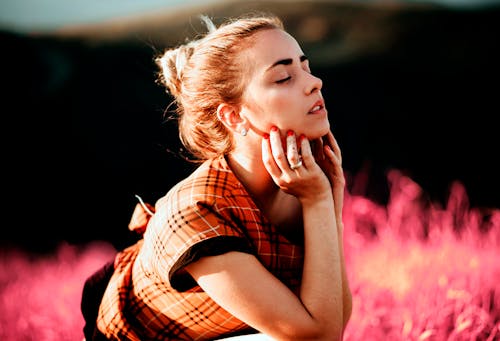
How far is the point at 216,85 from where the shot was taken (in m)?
1.56

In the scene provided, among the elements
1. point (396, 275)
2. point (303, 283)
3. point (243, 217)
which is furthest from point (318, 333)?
point (396, 275)

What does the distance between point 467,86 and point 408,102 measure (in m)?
0.32

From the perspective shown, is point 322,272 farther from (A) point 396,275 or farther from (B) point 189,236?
(A) point 396,275

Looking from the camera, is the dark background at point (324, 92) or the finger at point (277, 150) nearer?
the finger at point (277, 150)

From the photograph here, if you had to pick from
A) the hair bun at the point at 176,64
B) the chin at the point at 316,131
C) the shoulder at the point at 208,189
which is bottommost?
the shoulder at the point at 208,189

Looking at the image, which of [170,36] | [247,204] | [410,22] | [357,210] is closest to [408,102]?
[410,22]

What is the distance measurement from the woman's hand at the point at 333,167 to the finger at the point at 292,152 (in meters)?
0.21

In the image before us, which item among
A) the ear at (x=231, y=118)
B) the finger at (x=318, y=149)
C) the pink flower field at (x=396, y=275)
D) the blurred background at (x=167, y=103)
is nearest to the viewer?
the ear at (x=231, y=118)

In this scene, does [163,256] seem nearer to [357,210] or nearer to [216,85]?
[216,85]

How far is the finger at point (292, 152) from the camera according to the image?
1462mm

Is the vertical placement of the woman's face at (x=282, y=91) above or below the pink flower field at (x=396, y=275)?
above

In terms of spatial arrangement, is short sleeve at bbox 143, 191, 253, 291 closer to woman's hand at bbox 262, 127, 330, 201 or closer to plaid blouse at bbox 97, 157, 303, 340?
plaid blouse at bbox 97, 157, 303, 340

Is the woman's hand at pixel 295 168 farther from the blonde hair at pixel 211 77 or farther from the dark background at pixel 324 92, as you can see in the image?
the dark background at pixel 324 92

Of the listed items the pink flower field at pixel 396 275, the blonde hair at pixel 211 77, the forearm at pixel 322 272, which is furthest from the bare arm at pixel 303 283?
the pink flower field at pixel 396 275
